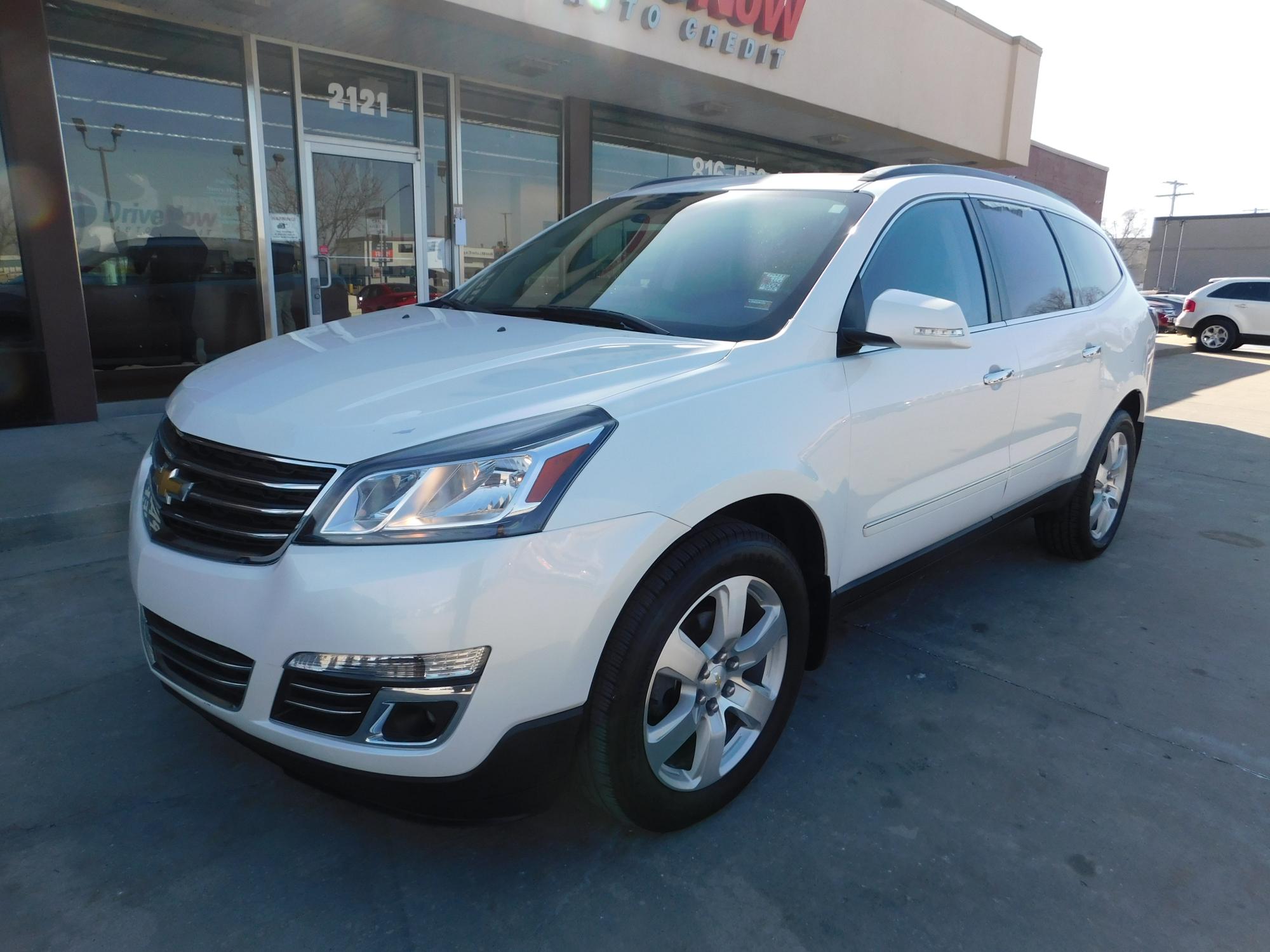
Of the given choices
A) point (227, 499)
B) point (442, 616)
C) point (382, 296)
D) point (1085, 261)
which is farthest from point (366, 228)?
point (442, 616)

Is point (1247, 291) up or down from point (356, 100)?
down

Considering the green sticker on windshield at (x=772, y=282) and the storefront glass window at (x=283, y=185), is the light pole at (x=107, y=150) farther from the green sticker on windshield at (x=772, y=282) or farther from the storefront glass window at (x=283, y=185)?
the green sticker on windshield at (x=772, y=282)

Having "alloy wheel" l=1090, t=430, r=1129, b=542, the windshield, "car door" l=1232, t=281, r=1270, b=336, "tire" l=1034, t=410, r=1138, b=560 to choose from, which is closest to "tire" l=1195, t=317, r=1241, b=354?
"car door" l=1232, t=281, r=1270, b=336

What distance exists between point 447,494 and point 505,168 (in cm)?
888

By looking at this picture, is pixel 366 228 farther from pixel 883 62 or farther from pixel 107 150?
pixel 883 62

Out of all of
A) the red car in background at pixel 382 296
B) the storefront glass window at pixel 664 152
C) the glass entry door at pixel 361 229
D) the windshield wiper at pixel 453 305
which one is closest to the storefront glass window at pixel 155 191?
the glass entry door at pixel 361 229

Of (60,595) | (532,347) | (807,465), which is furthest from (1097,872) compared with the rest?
(60,595)

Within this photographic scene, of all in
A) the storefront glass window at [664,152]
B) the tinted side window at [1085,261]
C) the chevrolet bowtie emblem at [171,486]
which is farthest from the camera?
the storefront glass window at [664,152]

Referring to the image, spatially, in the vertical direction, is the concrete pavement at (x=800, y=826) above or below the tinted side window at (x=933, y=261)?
below

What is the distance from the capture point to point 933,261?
126 inches

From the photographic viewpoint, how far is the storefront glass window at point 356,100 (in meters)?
8.23

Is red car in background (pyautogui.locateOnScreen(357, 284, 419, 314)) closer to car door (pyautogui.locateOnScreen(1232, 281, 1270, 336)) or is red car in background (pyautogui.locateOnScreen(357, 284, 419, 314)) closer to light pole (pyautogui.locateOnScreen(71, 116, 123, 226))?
light pole (pyautogui.locateOnScreen(71, 116, 123, 226))

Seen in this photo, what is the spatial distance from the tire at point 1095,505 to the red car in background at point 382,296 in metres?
6.54

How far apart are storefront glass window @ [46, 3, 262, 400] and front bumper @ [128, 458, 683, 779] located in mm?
6764
